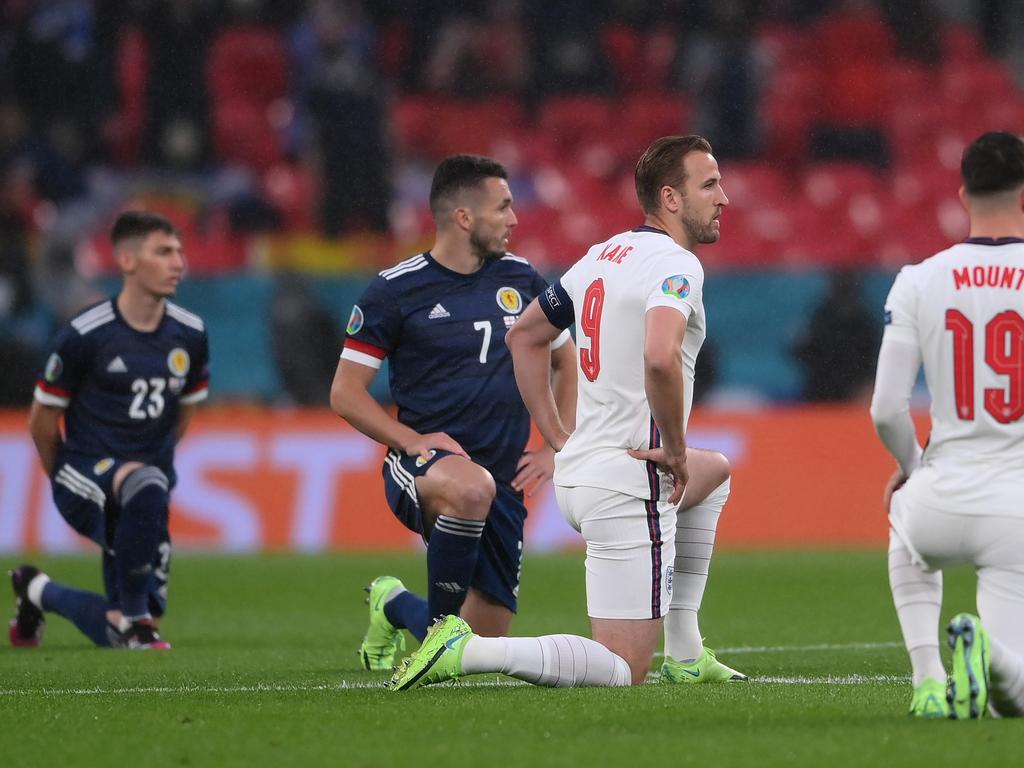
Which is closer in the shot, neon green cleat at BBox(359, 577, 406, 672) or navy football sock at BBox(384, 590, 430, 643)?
navy football sock at BBox(384, 590, 430, 643)

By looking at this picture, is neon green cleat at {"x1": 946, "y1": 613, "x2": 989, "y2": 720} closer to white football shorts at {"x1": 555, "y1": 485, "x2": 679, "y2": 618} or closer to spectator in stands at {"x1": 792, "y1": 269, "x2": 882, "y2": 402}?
white football shorts at {"x1": 555, "y1": 485, "x2": 679, "y2": 618}

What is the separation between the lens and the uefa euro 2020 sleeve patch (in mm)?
5215

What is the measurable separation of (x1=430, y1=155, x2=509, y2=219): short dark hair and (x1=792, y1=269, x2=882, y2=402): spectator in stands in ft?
28.5

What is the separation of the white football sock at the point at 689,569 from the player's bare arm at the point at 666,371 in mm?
662

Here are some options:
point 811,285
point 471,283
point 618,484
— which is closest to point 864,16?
point 811,285

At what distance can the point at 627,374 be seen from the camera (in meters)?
5.47

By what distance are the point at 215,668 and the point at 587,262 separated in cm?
232

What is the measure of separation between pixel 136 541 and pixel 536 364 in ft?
9.03

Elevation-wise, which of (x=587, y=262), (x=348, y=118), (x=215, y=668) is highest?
(x=348, y=118)

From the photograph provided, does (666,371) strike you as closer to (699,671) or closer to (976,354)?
(976,354)

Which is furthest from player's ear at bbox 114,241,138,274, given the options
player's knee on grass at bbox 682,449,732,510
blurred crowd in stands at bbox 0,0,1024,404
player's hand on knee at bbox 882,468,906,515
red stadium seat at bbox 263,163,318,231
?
red stadium seat at bbox 263,163,318,231

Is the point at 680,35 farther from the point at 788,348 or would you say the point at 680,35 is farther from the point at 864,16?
the point at 788,348

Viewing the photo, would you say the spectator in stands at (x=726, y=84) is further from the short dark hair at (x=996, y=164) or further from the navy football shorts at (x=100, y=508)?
the short dark hair at (x=996, y=164)

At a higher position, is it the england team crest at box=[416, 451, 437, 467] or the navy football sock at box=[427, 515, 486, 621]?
the england team crest at box=[416, 451, 437, 467]
